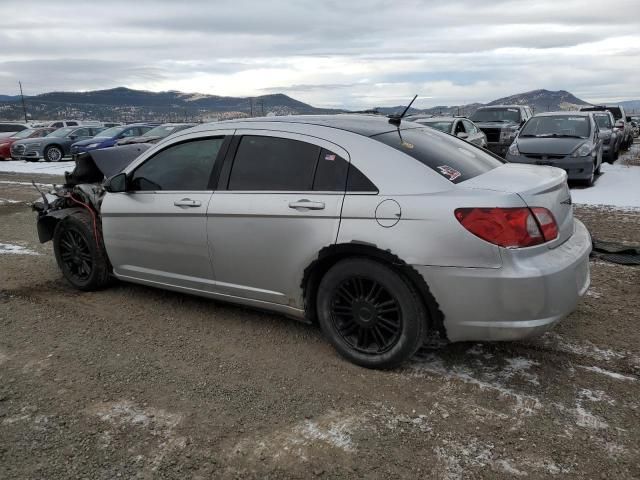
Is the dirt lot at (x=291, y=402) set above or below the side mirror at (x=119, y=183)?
below

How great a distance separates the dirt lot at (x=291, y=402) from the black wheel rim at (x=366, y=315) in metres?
0.20

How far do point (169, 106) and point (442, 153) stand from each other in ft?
297

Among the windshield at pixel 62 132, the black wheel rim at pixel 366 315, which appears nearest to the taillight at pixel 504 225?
the black wheel rim at pixel 366 315

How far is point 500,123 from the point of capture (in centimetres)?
1734

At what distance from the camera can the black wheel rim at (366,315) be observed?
10.7ft

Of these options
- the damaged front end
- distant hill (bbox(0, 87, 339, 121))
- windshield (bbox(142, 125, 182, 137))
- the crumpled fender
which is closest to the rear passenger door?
the damaged front end

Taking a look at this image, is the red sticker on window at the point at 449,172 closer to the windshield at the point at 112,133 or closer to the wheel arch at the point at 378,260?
the wheel arch at the point at 378,260

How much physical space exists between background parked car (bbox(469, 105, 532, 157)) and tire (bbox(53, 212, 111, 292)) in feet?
45.0

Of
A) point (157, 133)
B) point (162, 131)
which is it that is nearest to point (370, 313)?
point (157, 133)

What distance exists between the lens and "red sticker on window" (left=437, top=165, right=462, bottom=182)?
327 cm

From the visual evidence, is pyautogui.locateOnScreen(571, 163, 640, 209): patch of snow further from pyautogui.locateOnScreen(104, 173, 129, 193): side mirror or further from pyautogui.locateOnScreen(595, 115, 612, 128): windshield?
A: pyautogui.locateOnScreen(104, 173, 129, 193): side mirror

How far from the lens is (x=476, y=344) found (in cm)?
376

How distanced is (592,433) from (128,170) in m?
3.82

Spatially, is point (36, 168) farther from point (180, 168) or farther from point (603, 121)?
point (603, 121)
